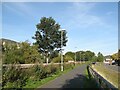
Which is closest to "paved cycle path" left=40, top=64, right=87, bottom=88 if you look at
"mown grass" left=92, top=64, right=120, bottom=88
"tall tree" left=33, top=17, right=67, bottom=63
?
"mown grass" left=92, top=64, right=120, bottom=88

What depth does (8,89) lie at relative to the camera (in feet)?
41.3

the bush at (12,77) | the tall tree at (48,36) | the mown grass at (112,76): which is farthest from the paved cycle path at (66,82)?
the tall tree at (48,36)

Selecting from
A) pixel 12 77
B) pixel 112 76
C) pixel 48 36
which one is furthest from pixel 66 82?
pixel 48 36

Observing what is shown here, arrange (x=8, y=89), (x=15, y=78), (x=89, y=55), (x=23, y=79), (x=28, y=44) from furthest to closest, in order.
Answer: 1. (x=89, y=55)
2. (x=28, y=44)
3. (x=23, y=79)
4. (x=15, y=78)
5. (x=8, y=89)

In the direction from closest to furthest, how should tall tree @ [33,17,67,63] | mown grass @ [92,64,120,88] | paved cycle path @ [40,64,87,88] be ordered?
paved cycle path @ [40,64,87,88] → mown grass @ [92,64,120,88] → tall tree @ [33,17,67,63]

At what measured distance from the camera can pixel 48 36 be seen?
75.8m

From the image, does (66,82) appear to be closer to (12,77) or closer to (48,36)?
(12,77)

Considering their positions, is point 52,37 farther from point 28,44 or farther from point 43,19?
point 28,44

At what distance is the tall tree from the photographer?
74.1 metres

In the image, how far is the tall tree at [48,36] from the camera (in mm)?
74062

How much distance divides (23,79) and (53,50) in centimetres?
5890

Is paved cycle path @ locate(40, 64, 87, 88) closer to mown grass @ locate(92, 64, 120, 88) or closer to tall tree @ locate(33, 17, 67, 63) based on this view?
mown grass @ locate(92, 64, 120, 88)

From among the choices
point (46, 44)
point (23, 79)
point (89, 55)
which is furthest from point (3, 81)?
point (89, 55)

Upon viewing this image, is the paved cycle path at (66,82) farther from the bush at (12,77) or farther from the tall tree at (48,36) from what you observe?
the tall tree at (48,36)
